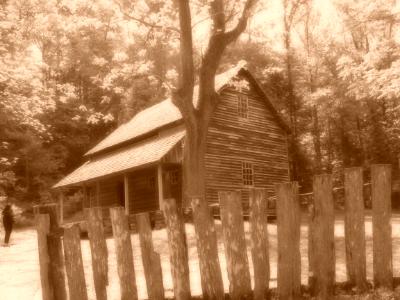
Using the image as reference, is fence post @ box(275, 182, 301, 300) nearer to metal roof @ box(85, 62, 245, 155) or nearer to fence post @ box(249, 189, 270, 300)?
fence post @ box(249, 189, 270, 300)

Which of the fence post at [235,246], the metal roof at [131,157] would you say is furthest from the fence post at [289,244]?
the metal roof at [131,157]

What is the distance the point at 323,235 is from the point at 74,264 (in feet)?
8.55

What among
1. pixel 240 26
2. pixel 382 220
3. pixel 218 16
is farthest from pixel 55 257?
pixel 240 26

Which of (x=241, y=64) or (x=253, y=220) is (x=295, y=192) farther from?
(x=241, y=64)

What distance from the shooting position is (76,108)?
43.5 meters

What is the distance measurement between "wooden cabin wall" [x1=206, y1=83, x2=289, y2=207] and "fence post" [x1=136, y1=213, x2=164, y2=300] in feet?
67.4

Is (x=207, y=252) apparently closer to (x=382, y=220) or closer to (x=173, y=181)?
(x=382, y=220)

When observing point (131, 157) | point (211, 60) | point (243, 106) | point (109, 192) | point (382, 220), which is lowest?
point (109, 192)

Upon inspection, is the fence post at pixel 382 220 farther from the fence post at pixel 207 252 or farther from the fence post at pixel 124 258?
the fence post at pixel 124 258

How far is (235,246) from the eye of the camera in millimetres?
5145

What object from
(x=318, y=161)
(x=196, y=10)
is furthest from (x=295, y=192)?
(x=318, y=161)

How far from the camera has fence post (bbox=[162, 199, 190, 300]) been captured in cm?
514

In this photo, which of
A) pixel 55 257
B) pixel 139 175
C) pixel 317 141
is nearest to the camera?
pixel 55 257

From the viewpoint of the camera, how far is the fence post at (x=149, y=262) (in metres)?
5.15
